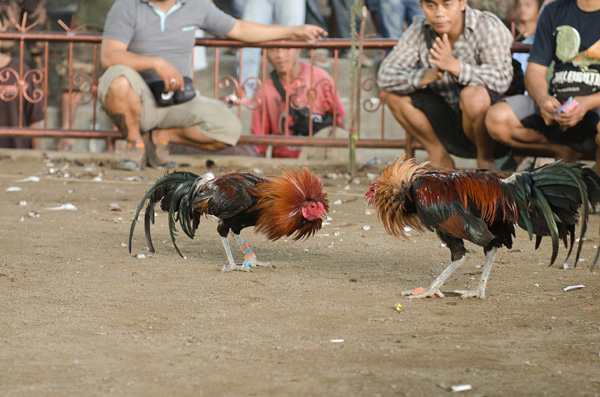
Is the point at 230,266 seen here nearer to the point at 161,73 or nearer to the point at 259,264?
the point at 259,264

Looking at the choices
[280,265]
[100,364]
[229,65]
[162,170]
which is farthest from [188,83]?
[100,364]

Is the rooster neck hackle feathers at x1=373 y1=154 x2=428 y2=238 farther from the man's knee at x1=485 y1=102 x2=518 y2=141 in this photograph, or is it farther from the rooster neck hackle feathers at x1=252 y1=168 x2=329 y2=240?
the man's knee at x1=485 y1=102 x2=518 y2=141

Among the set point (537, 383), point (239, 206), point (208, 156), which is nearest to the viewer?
point (537, 383)

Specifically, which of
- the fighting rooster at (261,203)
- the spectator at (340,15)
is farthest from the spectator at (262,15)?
the fighting rooster at (261,203)

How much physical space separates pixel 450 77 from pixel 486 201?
126 inches

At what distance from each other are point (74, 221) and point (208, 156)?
3.10m

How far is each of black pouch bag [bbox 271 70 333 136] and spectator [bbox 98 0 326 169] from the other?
966 millimetres

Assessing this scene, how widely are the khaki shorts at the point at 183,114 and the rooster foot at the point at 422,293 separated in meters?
4.51

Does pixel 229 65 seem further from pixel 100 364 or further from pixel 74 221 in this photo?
pixel 100 364

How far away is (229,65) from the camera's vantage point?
1015 cm

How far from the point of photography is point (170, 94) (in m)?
7.55

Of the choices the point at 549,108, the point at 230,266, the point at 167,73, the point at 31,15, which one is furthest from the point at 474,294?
the point at 31,15

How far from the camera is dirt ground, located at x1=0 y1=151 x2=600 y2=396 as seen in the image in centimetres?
254

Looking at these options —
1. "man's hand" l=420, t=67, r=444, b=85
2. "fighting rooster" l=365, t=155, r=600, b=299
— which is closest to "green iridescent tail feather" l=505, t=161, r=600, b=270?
"fighting rooster" l=365, t=155, r=600, b=299
